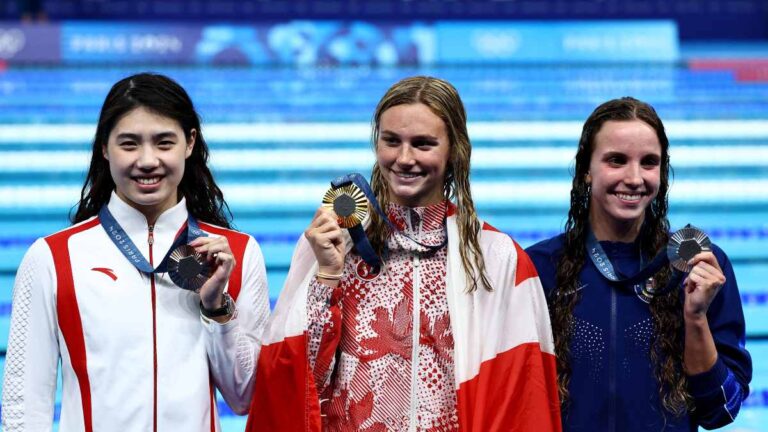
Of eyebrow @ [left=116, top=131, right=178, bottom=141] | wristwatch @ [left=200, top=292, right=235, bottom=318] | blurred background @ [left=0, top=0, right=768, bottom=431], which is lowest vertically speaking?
wristwatch @ [left=200, top=292, right=235, bottom=318]

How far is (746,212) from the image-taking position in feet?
22.6

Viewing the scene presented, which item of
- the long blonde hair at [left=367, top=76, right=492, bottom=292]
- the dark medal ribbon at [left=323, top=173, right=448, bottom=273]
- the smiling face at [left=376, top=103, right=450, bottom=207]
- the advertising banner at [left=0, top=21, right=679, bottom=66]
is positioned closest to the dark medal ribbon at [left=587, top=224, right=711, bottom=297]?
the long blonde hair at [left=367, top=76, right=492, bottom=292]

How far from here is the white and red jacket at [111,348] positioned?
2.24 metres

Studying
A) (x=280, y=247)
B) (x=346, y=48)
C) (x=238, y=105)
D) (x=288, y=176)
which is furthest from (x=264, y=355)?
(x=346, y=48)

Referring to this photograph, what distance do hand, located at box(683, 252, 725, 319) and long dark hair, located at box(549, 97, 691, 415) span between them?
12 cm

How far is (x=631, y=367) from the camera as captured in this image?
243 centimetres

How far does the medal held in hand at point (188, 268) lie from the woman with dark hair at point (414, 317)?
0.18 meters

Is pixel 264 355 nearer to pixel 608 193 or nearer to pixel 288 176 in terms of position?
pixel 608 193

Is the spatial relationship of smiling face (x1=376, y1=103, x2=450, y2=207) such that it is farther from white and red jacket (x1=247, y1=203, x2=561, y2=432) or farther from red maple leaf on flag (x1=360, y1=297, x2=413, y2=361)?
red maple leaf on flag (x1=360, y1=297, x2=413, y2=361)

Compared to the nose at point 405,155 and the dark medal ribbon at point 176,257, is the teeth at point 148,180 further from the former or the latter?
the nose at point 405,155

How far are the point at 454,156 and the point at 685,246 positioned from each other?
54 centimetres

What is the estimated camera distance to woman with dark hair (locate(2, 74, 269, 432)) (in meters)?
2.24

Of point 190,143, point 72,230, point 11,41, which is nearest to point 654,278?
point 190,143

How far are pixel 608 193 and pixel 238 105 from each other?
20.3 feet
